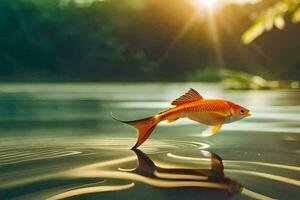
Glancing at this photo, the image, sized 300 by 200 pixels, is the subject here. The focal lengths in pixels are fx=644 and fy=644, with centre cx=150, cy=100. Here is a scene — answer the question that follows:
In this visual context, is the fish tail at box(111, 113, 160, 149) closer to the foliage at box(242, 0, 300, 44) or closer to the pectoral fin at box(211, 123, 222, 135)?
the pectoral fin at box(211, 123, 222, 135)

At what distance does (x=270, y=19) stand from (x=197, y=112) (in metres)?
1.42

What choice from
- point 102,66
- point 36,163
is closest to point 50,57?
point 102,66

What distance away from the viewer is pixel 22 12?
65312 millimetres

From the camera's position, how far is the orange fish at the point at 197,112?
5012 millimetres

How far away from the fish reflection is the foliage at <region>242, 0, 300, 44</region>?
121 cm

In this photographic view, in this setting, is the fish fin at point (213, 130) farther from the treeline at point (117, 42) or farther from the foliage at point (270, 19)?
the treeline at point (117, 42)

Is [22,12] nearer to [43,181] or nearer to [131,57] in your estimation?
[131,57]

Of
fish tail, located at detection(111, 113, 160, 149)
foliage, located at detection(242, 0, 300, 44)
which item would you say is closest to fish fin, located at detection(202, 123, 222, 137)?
fish tail, located at detection(111, 113, 160, 149)

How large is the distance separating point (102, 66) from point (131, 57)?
311 centimetres

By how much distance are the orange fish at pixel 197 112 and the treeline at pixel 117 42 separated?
48.2 m

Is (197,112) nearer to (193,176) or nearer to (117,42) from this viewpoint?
(193,176)

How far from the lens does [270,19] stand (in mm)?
5930

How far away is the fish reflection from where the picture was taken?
4.74 metres

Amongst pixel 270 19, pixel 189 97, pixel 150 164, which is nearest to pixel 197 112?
pixel 189 97
